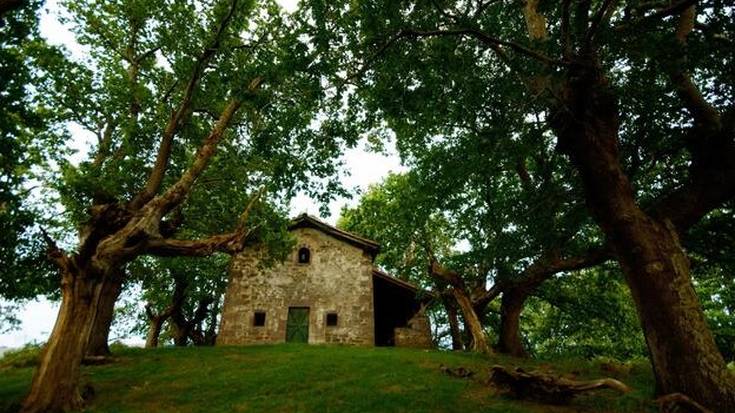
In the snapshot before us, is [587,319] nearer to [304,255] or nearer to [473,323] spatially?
[473,323]

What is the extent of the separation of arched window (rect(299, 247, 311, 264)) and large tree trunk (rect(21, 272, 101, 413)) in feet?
42.8

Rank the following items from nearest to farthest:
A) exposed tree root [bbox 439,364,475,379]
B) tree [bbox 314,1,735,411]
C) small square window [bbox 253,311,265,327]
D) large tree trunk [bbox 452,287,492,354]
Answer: tree [bbox 314,1,735,411], exposed tree root [bbox 439,364,475,379], large tree trunk [bbox 452,287,492,354], small square window [bbox 253,311,265,327]

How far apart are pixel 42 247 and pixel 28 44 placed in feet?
19.2

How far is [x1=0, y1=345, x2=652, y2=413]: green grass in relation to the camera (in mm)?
7816

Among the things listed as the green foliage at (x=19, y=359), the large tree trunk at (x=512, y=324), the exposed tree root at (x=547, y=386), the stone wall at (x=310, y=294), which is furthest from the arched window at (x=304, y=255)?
the exposed tree root at (x=547, y=386)

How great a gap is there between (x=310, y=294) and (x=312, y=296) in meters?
0.15

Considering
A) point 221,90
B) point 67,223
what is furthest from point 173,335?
point 221,90

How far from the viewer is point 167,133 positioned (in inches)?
420

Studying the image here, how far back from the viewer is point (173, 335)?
27.3 metres

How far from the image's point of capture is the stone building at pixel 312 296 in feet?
64.7

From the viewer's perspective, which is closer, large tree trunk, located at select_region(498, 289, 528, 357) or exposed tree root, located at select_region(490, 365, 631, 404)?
exposed tree root, located at select_region(490, 365, 631, 404)

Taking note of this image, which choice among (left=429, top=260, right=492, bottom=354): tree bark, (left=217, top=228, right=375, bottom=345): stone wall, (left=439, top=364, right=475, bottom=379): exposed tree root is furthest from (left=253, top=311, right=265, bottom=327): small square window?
(left=439, top=364, right=475, bottom=379): exposed tree root

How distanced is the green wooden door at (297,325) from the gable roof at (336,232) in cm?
417

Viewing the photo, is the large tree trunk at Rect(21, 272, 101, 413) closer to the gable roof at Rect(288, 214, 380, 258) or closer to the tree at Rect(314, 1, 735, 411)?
the tree at Rect(314, 1, 735, 411)
